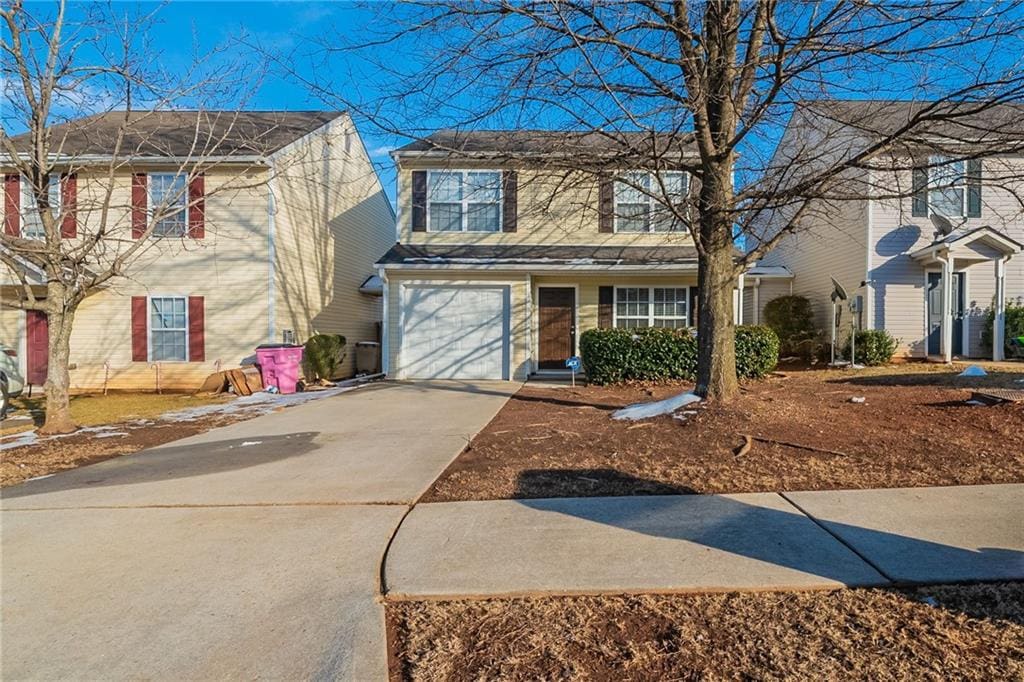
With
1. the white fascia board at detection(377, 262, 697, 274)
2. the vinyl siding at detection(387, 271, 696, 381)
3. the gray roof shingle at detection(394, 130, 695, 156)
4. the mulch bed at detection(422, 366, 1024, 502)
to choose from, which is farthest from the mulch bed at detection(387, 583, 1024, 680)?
the vinyl siding at detection(387, 271, 696, 381)

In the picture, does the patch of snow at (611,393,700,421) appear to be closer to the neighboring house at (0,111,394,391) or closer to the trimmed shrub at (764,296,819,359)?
the neighboring house at (0,111,394,391)

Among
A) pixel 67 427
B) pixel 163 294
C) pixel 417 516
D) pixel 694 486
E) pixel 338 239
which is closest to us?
pixel 417 516

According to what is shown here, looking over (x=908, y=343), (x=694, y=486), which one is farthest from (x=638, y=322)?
(x=694, y=486)

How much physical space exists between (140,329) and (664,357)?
12421mm

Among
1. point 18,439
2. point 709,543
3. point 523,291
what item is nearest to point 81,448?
point 18,439

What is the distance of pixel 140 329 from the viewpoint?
13.6 meters

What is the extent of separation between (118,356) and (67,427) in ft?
20.8

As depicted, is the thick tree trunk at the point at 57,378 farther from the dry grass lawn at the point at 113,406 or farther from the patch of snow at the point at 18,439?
the dry grass lawn at the point at 113,406

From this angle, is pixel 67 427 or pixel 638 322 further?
pixel 638 322

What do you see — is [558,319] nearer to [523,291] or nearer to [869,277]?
[523,291]

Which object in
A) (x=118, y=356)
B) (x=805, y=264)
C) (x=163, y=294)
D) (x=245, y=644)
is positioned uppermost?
(x=805, y=264)

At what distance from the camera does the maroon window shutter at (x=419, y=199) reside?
14164mm

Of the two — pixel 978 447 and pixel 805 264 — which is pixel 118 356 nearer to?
pixel 978 447

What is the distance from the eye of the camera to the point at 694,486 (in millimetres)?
4691
